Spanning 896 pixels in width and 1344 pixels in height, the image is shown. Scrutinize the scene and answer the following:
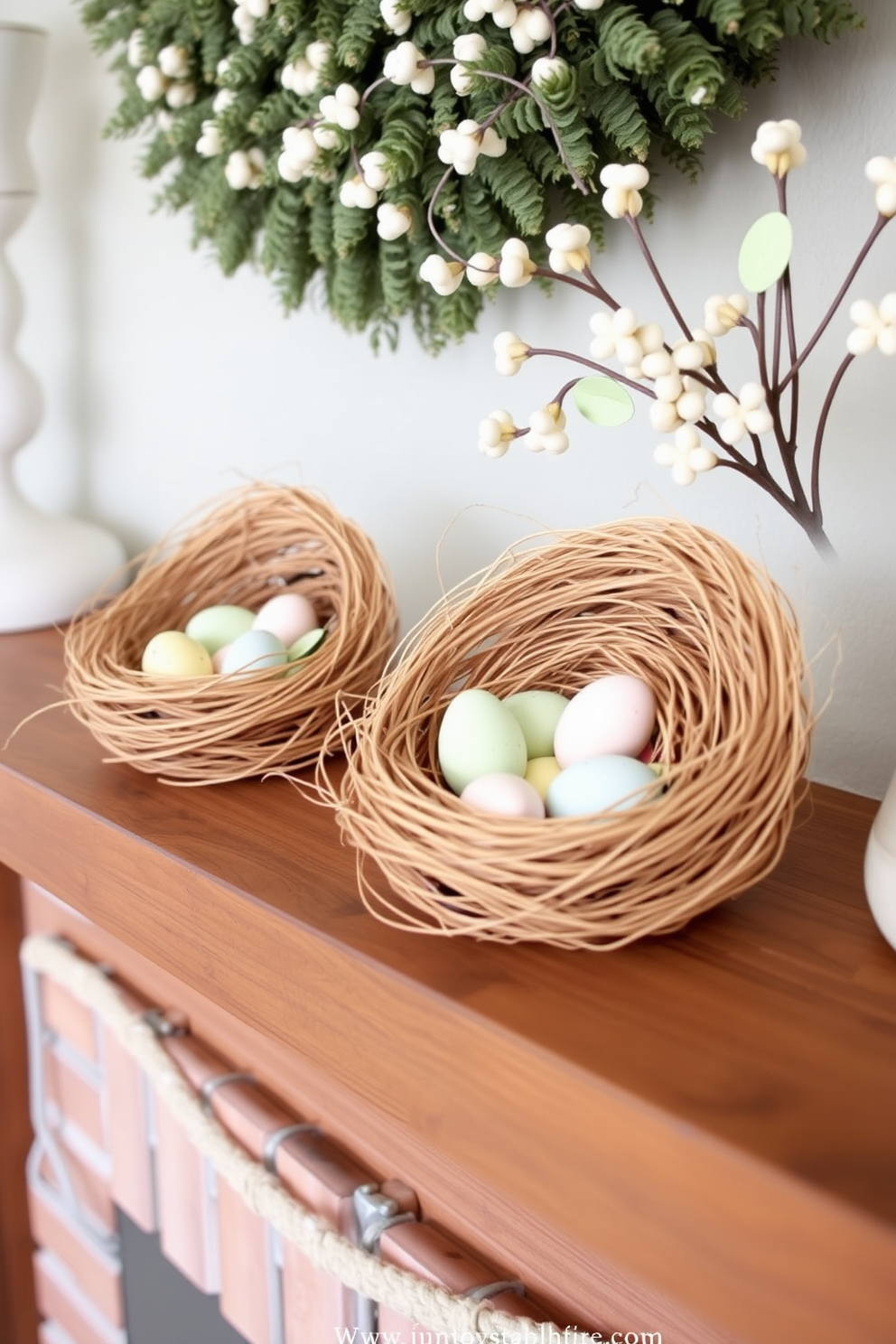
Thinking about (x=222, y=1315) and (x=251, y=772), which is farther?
(x=222, y=1315)

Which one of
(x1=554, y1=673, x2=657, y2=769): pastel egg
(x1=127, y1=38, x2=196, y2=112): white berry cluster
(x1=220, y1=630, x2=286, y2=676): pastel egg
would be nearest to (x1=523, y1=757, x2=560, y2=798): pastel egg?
(x1=554, y1=673, x2=657, y2=769): pastel egg

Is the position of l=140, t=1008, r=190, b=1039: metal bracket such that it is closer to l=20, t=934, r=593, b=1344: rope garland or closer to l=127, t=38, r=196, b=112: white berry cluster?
l=20, t=934, r=593, b=1344: rope garland

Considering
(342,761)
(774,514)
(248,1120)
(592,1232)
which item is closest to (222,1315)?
(248,1120)

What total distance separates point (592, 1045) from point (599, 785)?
154mm

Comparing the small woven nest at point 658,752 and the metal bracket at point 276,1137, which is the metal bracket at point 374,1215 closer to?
the metal bracket at point 276,1137

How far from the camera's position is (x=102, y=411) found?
1.44m

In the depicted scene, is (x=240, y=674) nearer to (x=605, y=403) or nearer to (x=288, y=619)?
(x=288, y=619)

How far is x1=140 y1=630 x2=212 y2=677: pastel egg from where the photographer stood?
87cm

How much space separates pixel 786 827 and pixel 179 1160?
27.5 inches

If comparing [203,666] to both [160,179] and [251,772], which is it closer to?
[251,772]

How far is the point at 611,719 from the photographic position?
0.68 m

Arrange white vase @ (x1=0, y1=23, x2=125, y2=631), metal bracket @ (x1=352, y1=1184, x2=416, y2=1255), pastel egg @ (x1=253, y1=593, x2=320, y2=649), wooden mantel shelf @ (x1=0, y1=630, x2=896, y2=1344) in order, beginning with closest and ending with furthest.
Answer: wooden mantel shelf @ (x1=0, y1=630, x2=896, y2=1344) → metal bracket @ (x1=352, y1=1184, x2=416, y2=1255) → pastel egg @ (x1=253, y1=593, x2=320, y2=649) → white vase @ (x1=0, y1=23, x2=125, y2=631)

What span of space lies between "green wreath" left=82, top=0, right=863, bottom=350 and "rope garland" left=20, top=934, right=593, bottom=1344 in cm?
62

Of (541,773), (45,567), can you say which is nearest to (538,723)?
(541,773)
